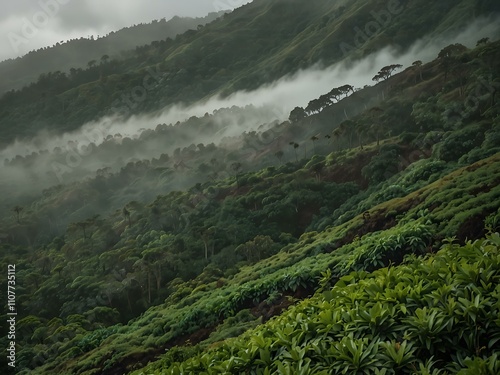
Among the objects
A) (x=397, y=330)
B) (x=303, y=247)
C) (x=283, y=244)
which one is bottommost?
(x=283, y=244)

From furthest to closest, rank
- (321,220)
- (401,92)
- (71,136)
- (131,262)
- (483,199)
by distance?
(71,136)
(401,92)
(131,262)
(321,220)
(483,199)

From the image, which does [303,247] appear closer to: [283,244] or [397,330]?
[283,244]

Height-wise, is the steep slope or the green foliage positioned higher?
the green foliage

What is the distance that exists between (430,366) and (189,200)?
219 ft

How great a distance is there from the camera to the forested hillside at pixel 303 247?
18.8 ft

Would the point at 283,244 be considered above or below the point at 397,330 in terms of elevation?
below

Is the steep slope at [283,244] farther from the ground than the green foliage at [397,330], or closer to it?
closer to it

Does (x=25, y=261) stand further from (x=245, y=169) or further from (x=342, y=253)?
(x=342, y=253)

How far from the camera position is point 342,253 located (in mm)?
24469

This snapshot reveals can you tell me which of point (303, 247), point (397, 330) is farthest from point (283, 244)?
point (397, 330)

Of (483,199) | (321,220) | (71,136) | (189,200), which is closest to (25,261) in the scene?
(189,200)

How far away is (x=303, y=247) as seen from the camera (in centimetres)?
3606

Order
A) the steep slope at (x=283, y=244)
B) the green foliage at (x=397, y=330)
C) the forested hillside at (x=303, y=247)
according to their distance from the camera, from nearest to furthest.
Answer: the green foliage at (x=397, y=330)
the forested hillside at (x=303, y=247)
the steep slope at (x=283, y=244)

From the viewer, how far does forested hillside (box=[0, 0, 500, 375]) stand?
573 cm
